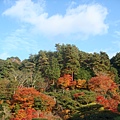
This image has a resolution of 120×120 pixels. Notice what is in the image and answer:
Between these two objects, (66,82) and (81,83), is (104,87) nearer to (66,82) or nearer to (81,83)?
(81,83)

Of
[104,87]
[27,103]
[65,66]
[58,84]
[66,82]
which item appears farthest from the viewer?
[65,66]

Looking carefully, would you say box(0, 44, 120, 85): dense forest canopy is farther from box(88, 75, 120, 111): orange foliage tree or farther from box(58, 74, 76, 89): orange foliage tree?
box(88, 75, 120, 111): orange foliage tree

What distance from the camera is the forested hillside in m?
22.6

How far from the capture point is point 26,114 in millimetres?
21078

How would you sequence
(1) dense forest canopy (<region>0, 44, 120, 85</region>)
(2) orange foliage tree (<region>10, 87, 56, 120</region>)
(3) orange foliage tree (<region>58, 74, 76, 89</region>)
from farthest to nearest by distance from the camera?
(1) dense forest canopy (<region>0, 44, 120, 85</region>) < (3) orange foliage tree (<region>58, 74, 76, 89</region>) < (2) orange foliage tree (<region>10, 87, 56, 120</region>)

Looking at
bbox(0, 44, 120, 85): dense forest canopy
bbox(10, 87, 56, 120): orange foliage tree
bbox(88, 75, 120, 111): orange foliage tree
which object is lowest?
bbox(10, 87, 56, 120): orange foliage tree

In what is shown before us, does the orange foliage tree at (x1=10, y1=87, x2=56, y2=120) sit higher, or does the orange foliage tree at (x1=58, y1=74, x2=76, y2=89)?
the orange foliage tree at (x1=58, y1=74, x2=76, y2=89)

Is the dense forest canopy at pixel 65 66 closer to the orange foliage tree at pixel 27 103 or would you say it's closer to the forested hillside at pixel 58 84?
the forested hillside at pixel 58 84

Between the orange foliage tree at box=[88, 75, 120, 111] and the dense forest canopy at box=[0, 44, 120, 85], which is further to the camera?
the dense forest canopy at box=[0, 44, 120, 85]

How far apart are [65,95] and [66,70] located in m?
6.59

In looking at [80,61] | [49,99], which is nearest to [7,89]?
[49,99]

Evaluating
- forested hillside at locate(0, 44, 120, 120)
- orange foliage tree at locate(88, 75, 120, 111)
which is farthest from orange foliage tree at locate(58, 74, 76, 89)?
orange foliage tree at locate(88, 75, 120, 111)

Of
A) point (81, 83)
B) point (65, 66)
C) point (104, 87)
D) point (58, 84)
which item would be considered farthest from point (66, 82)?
point (104, 87)

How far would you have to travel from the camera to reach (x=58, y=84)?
30.6 metres
